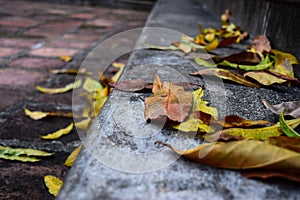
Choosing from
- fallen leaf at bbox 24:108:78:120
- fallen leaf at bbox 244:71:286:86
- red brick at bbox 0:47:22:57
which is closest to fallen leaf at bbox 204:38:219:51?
fallen leaf at bbox 244:71:286:86

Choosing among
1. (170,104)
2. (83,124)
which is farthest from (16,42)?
(170,104)


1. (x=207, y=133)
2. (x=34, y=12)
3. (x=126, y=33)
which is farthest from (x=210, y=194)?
(x=34, y=12)

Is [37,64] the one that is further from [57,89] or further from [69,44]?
[69,44]

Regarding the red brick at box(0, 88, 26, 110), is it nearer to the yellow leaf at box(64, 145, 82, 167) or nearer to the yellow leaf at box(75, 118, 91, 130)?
the yellow leaf at box(75, 118, 91, 130)

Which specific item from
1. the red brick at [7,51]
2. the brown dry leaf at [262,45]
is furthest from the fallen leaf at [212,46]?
the red brick at [7,51]

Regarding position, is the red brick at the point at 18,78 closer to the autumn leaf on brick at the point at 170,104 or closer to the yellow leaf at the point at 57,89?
the yellow leaf at the point at 57,89

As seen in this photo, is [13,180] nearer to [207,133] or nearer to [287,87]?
[207,133]
